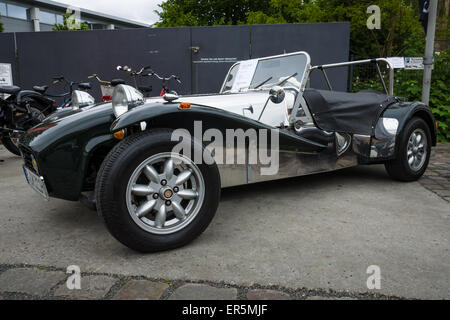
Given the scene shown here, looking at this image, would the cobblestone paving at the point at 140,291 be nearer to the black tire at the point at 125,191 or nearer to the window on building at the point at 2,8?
the black tire at the point at 125,191

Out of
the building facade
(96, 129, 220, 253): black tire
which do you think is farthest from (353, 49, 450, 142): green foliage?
the building facade

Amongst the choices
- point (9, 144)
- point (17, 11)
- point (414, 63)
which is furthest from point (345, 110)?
point (17, 11)

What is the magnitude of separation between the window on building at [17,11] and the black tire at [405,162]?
33111 millimetres

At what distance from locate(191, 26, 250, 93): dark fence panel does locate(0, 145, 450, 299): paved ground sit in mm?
5541

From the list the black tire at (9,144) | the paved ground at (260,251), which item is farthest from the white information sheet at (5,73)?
the paved ground at (260,251)

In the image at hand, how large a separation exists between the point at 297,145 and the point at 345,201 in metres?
0.74

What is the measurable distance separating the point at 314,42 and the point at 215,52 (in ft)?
7.49

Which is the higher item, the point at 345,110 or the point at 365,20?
the point at 365,20

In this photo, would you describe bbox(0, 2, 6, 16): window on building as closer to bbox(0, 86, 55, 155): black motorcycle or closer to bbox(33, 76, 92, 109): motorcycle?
bbox(33, 76, 92, 109): motorcycle

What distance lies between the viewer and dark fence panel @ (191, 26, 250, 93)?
8.43 meters

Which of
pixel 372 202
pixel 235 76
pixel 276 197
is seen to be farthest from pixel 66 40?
pixel 372 202

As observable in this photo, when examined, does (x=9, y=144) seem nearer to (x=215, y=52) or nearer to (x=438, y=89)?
(x=215, y=52)

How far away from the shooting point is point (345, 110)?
3.59m
